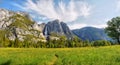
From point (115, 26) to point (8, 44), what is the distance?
79684 millimetres

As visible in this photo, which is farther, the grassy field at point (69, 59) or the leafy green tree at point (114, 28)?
the leafy green tree at point (114, 28)

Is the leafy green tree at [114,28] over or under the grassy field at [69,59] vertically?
over

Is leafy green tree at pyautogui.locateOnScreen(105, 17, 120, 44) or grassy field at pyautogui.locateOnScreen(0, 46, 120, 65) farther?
leafy green tree at pyautogui.locateOnScreen(105, 17, 120, 44)

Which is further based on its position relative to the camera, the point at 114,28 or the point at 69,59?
the point at 114,28

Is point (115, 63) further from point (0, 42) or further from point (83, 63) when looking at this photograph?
point (0, 42)

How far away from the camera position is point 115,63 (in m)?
30.8

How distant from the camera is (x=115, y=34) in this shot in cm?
13888

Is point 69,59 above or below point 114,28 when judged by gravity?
below

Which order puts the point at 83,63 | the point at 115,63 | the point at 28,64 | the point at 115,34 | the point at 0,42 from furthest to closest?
the point at 0,42 → the point at 115,34 → the point at 28,64 → the point at 83,63 → the point at 115,63

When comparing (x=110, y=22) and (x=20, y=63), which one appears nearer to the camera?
(x=20, y=63)

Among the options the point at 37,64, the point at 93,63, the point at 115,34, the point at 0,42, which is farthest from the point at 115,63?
the point at 0,42

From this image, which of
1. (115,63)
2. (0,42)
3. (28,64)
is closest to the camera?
(115,63)

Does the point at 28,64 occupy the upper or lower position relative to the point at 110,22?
lower

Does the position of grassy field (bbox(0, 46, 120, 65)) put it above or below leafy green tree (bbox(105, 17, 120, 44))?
below
